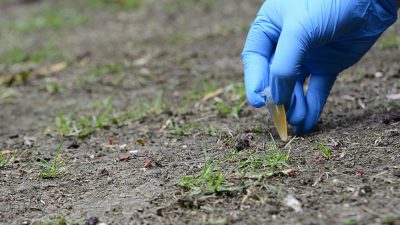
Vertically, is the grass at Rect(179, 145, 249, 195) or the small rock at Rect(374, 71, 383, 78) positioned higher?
the small rock at Rect(374, 71, 383, 78)

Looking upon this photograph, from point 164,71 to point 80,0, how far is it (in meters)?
2.87

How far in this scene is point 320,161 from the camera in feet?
7.00

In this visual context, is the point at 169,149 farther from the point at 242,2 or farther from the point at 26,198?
the point at 242,2

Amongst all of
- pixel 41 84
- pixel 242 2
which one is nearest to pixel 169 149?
pixel 41 84

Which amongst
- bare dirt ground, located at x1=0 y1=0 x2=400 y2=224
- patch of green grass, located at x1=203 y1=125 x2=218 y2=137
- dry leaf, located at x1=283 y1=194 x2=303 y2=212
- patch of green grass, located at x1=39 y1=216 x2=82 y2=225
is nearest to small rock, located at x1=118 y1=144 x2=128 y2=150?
bare dirt ground, located at x1=0 y1=0 x2=400 y2=224

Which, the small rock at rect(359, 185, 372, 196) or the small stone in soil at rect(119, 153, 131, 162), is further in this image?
the small stone in soil at rect(119, 153, 131, 162)

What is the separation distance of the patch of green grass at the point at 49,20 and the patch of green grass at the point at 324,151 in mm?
3923

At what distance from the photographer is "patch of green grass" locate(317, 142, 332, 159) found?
2.15m

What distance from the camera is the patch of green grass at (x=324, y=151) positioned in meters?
2.15

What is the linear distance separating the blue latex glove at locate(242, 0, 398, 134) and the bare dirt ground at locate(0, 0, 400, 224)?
173mm

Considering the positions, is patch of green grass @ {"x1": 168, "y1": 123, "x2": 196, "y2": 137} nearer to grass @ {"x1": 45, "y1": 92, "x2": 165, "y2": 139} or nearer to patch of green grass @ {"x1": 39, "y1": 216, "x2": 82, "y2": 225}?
grass @ {"x1": 45, "y1": 92, "x2": 165, "y2": 139}

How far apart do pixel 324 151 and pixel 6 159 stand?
1.35 m

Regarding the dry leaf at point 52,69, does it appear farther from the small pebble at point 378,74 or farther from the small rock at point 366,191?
the small rock at point 366,191

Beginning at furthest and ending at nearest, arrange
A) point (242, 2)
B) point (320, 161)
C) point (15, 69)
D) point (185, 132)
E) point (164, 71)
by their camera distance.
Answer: point (242, 2) → point (15, 69) → point (164, 71) → point (185, 132) → point (320, 161)
